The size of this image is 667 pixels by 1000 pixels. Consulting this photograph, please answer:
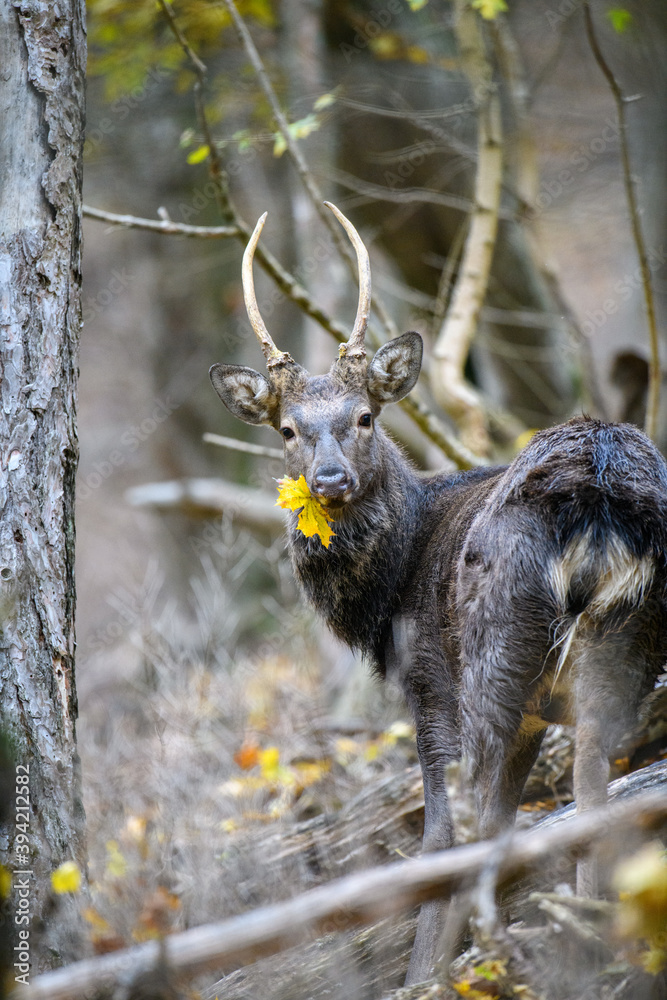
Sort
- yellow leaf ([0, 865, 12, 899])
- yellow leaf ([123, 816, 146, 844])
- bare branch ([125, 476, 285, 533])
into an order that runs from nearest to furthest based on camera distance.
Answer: yellow leaf ([0, 865, 12, 899]) < yellow leaf ([123, 816, 146, 844]) < bare branch ([125, 476, 285, 533])

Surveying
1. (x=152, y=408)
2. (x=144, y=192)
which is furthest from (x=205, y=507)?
(x=144, y=192)

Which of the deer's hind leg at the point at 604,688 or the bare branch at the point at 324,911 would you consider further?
the deer's hind leg at the point at 604,688

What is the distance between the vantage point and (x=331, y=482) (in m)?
4.38

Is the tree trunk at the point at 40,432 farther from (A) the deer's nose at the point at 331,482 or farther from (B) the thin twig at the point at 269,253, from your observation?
(B) the thin twig at the point at 269,253

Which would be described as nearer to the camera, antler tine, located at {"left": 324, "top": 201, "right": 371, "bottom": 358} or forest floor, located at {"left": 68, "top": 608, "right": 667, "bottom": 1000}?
forest floor, located at {"left": 68, "top": 608, "right": 667, "bottom": 1000}

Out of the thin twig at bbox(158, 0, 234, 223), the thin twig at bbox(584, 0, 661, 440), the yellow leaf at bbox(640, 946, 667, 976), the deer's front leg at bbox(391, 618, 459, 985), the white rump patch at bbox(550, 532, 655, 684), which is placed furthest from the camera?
the thin twig at bbox(584, 0, 661, 440)

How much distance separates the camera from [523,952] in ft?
10.8

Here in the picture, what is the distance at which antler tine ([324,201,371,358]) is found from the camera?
4.93 metres

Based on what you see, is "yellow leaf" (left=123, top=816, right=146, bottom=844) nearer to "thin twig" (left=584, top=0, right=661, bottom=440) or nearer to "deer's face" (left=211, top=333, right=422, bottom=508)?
"deer's face" (left=211, top=333, right=422, bottom=508)

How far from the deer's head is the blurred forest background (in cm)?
152

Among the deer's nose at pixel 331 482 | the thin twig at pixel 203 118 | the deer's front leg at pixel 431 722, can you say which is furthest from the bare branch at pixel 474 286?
the deer's nose at pixel 331 482

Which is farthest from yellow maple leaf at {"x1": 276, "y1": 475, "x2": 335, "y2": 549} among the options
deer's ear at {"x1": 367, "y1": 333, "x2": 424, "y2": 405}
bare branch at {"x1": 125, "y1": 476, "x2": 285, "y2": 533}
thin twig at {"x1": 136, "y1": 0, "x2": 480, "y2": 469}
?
bare branch at {"x1": 125, "y1": 476, "x2": 285, "y2": 533}

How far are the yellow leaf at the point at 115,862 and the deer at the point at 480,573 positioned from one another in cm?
207

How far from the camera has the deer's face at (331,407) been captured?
4539 millimetres
